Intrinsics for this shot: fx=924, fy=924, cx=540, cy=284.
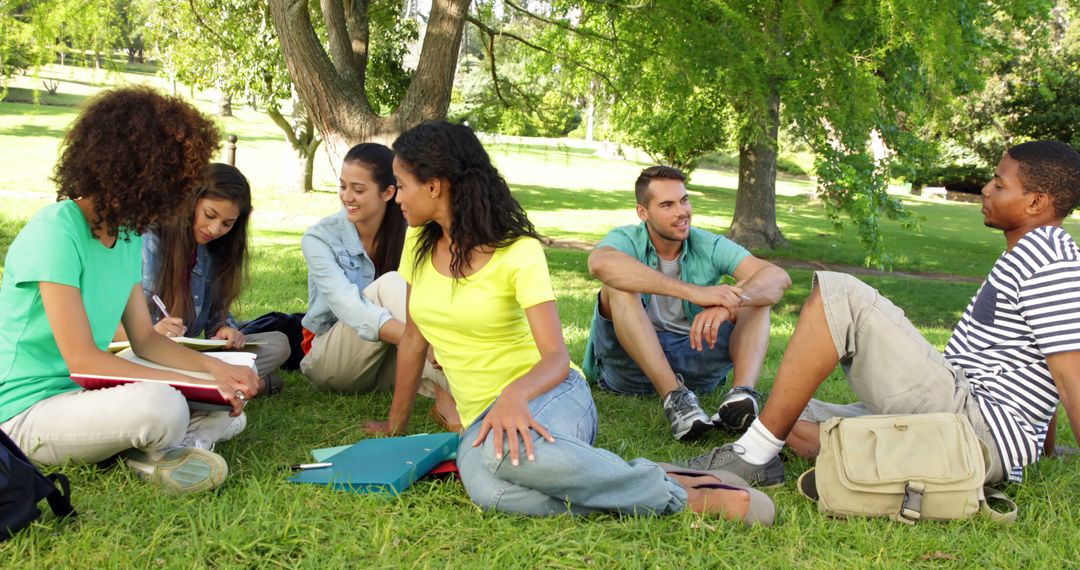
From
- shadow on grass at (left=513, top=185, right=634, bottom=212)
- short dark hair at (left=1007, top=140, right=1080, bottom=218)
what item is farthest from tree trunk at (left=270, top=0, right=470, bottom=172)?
shadow on grass at (left=513, top=185, right=634, bottom=212)

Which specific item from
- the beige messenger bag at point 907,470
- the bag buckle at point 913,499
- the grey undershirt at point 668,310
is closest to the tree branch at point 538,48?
the grey undershirt at point 668,310

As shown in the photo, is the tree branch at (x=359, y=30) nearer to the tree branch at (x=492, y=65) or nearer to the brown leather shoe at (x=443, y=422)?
the tree branch at (x=492, y=65)

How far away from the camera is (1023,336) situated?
353 centimetres

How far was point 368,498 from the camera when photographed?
10.8ft

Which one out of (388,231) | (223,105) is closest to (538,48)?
(388,231)

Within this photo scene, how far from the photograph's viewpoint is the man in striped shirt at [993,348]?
3.40m

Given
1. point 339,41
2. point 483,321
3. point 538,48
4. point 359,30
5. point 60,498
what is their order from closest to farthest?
1. point 60,498
2. point 483,321
3. point 339,41
4. point 359,30
5. point 538,48

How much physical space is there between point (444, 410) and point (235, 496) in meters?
1.26

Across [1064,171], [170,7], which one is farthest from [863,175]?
[170,7]

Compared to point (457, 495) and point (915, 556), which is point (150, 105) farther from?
point (915, 556)

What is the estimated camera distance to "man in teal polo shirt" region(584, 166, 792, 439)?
4383 mm

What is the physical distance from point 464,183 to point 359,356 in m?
1.64

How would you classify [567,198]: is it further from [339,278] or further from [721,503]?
[721,503]

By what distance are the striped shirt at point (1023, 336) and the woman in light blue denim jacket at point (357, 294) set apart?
232cm
